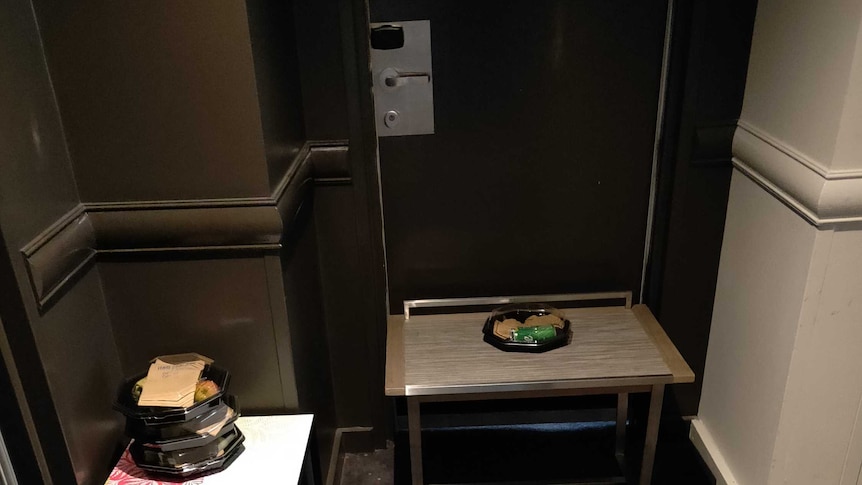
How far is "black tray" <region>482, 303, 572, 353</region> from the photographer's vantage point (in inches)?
65.6

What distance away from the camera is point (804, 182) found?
1371 mm

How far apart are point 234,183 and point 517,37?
0.75 meters

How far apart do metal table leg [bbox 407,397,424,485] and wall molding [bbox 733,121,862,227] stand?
90cm

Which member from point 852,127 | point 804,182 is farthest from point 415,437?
point 852,127

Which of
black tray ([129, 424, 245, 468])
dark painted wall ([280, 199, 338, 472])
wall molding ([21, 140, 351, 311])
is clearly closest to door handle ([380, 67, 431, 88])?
dark painted wall ([280, 199, 338, 472])

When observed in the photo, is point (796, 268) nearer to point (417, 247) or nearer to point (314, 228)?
point (417, 247)

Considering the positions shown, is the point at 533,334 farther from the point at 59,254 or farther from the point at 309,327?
the point at 59,254

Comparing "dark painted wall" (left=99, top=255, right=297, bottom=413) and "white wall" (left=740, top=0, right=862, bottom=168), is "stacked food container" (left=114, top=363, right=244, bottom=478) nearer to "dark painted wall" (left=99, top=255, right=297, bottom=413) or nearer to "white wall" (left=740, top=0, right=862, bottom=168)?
"dark painted wall" (left=99, top=255, right=297, bottom=413)

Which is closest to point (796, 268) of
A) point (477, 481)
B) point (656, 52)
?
point (656, 52)

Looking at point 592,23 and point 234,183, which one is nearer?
point 234,183

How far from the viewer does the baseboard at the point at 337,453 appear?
188 cm

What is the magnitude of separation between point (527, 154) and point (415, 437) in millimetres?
733

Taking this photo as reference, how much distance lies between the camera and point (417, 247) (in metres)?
1.85

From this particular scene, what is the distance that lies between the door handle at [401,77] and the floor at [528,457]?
1.02 metres
